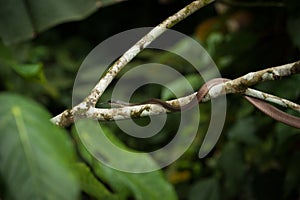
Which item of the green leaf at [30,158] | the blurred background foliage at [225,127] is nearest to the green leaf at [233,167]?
the blurred background foliage at [225,127]

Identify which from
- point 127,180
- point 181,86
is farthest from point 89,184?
point 181,86

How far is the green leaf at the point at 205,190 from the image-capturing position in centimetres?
135

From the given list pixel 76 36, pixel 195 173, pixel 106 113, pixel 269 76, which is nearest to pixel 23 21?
pixel 195 173

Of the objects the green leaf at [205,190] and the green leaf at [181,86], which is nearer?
the green leaf at [181,86]

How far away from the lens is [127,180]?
0.83 meters

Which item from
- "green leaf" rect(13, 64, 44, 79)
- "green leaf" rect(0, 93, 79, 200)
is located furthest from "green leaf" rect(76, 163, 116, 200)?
"green leaf" rect(0, 93, 79, 200)

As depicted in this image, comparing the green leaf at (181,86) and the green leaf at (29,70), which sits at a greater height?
the green leaf at (29,70)

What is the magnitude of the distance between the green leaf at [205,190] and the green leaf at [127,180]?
49 cm

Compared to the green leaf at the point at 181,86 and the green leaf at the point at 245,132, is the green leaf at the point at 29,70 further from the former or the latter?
A: the green leaf at the point at 245,132

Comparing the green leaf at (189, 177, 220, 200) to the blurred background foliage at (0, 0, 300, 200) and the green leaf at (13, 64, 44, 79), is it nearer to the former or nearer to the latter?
the blurred background foliage at (0, 0, 300, 200)

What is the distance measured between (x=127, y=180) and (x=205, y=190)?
0.56m

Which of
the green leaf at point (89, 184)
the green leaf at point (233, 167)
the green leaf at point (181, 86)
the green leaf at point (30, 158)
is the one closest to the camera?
the green leaf at point (30, 158)

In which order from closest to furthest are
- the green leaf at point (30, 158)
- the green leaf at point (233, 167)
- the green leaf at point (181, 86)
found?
the green leaf at point (30, 158), the green leaf at point (181, 86), the green leaf at point (233, 167)

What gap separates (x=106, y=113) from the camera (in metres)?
0.69
